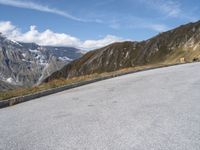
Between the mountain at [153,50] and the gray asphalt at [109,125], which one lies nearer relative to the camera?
the gray asphalt at [109,125]

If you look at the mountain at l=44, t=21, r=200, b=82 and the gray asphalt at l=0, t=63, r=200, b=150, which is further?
the mountain at l=44, t=21, r=200, b=82

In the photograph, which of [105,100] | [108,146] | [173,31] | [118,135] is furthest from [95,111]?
[173,31]

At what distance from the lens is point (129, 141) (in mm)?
6223

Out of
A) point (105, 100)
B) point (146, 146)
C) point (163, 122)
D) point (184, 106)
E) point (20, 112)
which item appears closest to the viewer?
point (146, 146)

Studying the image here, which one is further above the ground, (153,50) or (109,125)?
(153,50)

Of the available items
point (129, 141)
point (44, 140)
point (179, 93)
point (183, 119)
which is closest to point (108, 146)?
point (129, 141)

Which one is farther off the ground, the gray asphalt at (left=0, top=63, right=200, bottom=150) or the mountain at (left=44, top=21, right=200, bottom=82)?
the mountain at (left=44, top=21, right=200, bottom=82)

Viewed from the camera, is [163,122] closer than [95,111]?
Yes

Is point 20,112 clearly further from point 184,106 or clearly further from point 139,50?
point 139,50

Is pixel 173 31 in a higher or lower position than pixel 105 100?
higher

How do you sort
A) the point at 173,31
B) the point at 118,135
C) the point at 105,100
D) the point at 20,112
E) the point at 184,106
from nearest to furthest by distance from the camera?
the point at 118,135, the point at 184,106, the point at 20,112, the point at 105,100, the point at 173,31

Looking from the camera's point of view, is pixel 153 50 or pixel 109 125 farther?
pixel 153 50

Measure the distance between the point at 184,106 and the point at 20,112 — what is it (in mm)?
5071

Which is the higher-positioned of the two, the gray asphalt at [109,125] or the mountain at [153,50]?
the mountain at [153,50]
